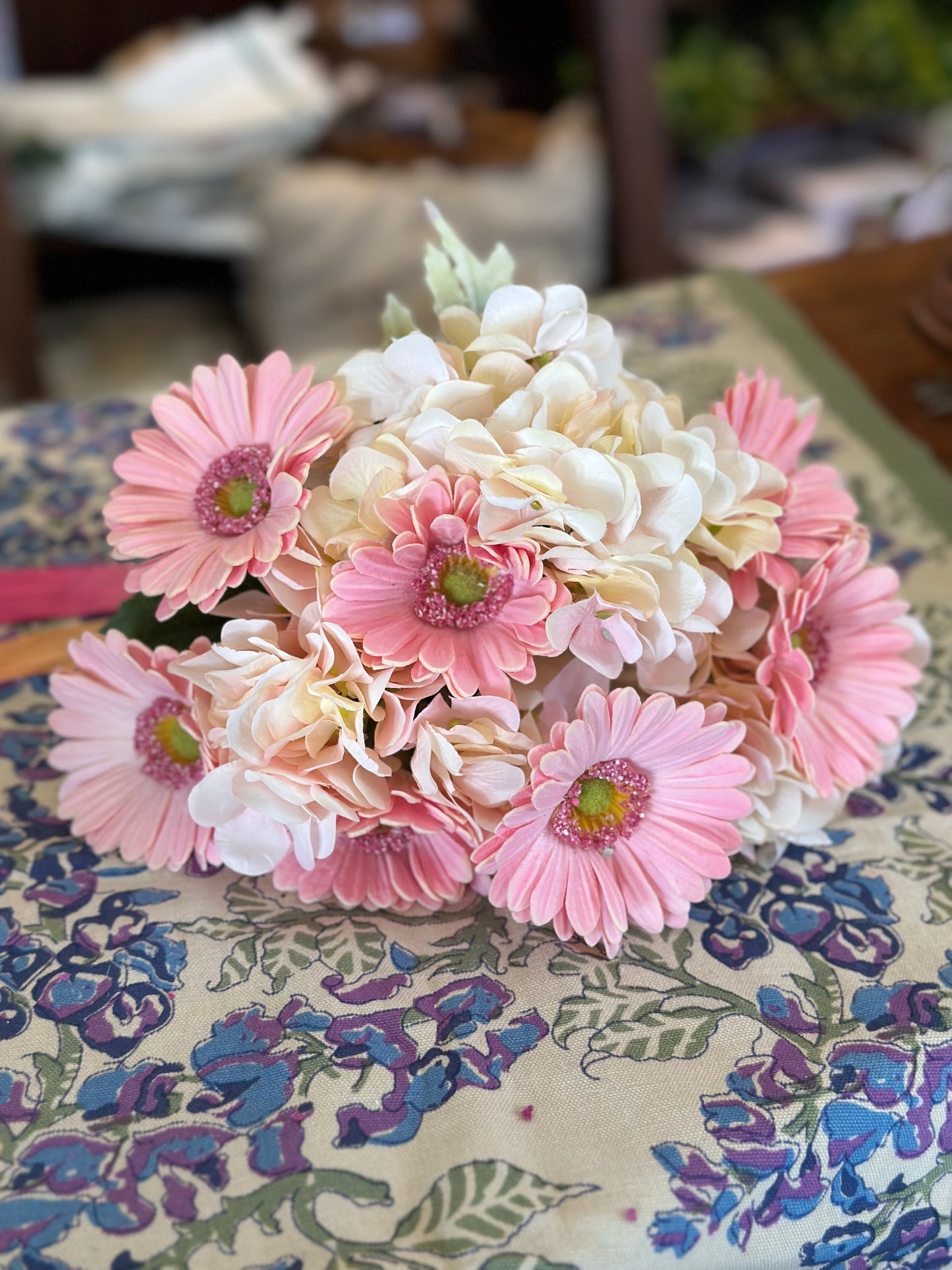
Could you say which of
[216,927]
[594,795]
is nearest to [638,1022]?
[594,795]

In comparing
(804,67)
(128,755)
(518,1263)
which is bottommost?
(518,1263)

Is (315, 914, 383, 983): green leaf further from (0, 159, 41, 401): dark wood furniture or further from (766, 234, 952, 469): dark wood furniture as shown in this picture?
(0, 159, 41, 401): dark wood furniture

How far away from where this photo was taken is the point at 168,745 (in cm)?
56

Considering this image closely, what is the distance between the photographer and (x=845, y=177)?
214 centimetres

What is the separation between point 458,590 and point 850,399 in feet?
1.98

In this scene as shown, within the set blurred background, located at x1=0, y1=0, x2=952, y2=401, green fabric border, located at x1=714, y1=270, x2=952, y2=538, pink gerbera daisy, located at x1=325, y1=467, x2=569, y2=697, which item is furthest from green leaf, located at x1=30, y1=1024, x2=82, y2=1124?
blurred background, located at x1=0, y1=0, x2=952, y2=401

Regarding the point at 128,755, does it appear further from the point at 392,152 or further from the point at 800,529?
the point at 392,152

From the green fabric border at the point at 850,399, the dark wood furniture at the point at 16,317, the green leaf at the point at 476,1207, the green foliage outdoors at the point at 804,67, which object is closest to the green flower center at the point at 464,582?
the green leaf at the point at 476,1207

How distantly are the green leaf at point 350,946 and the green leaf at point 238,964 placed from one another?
3 cm

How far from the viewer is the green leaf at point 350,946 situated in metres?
0.53

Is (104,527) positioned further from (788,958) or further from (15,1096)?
(788,958)

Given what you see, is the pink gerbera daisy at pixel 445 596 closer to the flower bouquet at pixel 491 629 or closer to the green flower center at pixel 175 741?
the flower bouquet at pixel 491 629

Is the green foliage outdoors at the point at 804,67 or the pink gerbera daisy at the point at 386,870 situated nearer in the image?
the pink gerbera daisy at the point at 386,870

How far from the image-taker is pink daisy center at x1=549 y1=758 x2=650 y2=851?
1.61ft
